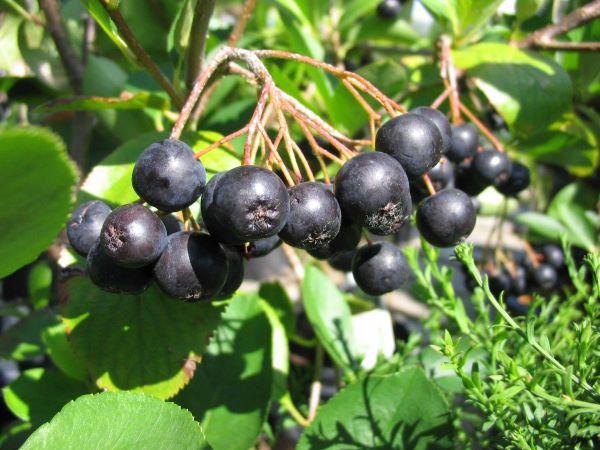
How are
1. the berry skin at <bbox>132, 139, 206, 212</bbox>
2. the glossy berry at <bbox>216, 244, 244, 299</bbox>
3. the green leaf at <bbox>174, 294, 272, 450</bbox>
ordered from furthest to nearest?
the green leaf at <bbox>174, 294, 272, 450</bbox> < the glossy berry at <bbox>216, 244, 244, 299</bbox> < the berry skin at <bbox>132, 139, 206, 212</bbox>

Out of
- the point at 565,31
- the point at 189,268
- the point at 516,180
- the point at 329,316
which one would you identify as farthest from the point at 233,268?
the point at 565,31

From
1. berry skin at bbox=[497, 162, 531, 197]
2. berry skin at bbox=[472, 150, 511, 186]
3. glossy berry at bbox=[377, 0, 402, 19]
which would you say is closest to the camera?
berry skin at bbox=[472, 150, 511, 186]

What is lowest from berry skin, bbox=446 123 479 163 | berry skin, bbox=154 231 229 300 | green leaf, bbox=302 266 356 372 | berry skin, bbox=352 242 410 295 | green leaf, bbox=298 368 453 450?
green leaf, bbox=302 266 356 372

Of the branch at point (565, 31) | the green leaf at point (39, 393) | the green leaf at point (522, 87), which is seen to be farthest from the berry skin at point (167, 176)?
the branch at point (565, 31)

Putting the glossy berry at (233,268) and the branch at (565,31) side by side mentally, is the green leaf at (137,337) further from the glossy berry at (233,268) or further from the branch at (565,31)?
the branch at (565,31)

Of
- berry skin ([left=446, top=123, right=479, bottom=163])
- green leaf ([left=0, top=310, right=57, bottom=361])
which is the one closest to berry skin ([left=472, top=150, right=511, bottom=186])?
berry skin ([left=446, top=123, right=479, bottom=163])

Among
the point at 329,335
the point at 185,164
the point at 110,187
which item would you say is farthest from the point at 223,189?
the point at 329,335

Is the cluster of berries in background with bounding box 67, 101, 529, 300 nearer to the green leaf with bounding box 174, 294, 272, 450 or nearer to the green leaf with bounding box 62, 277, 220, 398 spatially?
the green leaf with bounding box 62, 277, 220, 398
